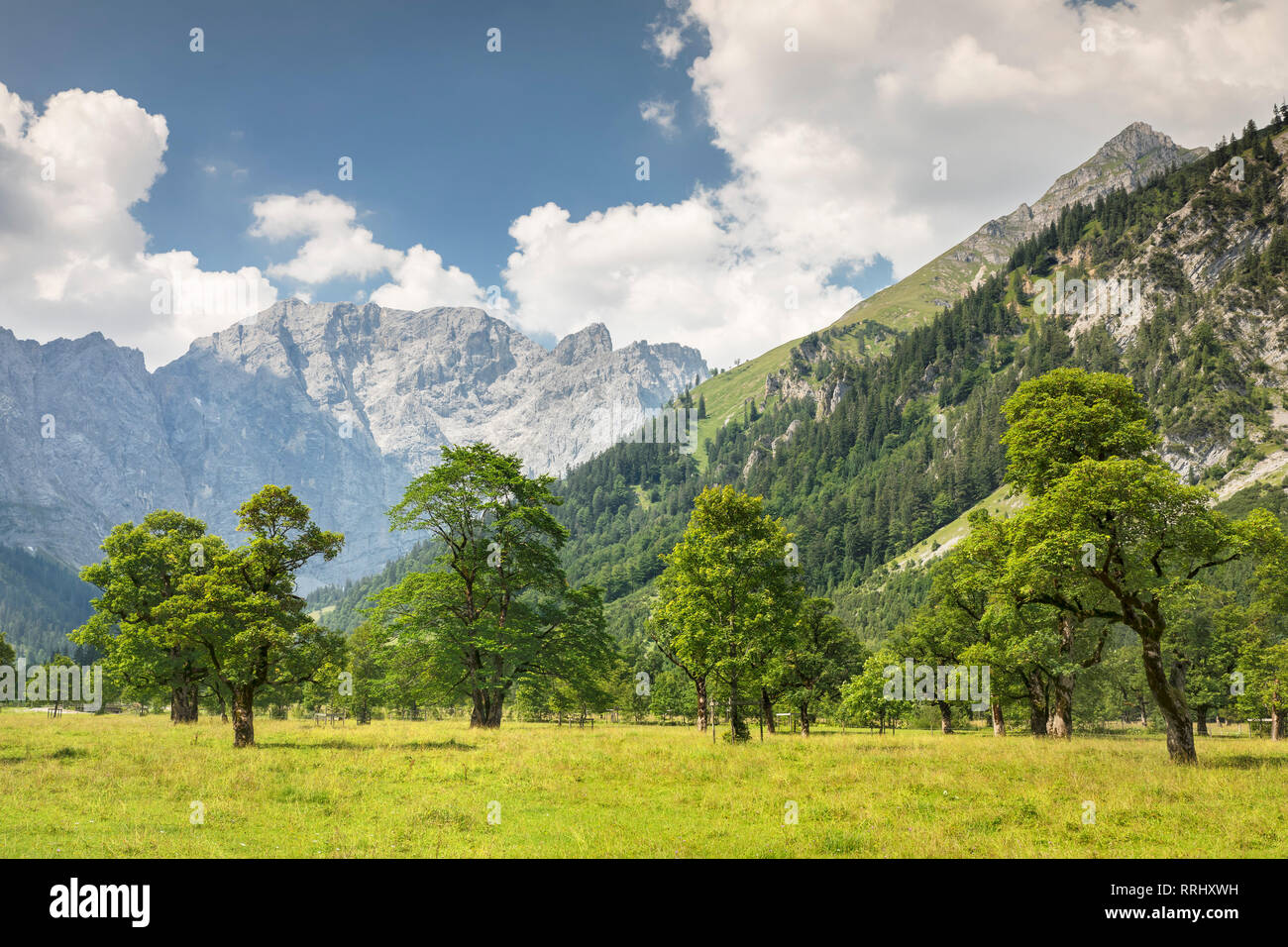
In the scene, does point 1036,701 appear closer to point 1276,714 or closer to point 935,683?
point 935,683

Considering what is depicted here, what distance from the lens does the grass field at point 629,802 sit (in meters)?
14.1

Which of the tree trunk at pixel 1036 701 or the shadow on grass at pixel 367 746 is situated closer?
the shadow on grass at pixel 367 746

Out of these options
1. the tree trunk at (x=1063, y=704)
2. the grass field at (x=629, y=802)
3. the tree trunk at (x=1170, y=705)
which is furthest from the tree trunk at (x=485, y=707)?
the tree trunk at (x=1063, y=704)

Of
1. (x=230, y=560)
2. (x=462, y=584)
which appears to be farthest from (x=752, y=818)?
(x=462, y=584)

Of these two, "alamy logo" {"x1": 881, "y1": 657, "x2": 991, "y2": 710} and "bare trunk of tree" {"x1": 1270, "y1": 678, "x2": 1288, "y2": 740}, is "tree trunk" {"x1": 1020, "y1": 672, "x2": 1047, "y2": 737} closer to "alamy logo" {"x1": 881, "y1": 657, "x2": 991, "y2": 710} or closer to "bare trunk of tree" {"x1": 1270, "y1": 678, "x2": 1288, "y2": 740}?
"alamy logo" {"x1": 881, "y1": 657, "x2": 991, "y2": 710}

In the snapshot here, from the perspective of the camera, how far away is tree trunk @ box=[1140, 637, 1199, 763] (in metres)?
26.0

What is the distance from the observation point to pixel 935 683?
56906mm

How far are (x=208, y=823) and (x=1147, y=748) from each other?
37751 mm

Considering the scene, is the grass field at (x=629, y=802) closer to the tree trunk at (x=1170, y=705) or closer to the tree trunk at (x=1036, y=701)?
the tree trunk at (x=1170, y=705)
